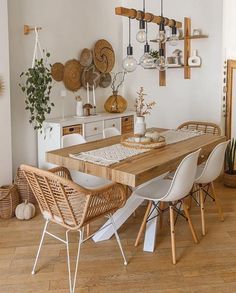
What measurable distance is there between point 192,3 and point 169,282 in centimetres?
347

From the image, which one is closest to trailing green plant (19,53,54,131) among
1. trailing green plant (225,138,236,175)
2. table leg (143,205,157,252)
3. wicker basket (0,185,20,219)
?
wicker basket (0,185,20,219)

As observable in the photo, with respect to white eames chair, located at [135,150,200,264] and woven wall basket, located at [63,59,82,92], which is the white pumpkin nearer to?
white eames chair, located at [135,150,200,264]

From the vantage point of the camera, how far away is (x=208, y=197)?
4.08 meters

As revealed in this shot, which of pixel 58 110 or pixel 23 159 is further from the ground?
pixel 58 110

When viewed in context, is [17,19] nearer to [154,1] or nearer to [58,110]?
[58,110]

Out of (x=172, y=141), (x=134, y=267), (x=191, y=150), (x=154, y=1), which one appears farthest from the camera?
(x=154, y=1)

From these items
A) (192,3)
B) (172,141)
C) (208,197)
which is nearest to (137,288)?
(172,141)

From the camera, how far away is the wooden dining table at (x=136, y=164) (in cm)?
230

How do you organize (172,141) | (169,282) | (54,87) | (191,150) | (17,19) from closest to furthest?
(169,282)
(191,150)
(172,141)
(17,19)
(54,87)

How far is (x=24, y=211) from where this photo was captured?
3436 mm

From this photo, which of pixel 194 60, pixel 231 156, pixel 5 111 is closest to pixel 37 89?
pixel 5 111

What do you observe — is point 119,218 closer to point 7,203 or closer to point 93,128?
point 7,203

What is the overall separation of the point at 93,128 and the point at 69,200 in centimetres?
217

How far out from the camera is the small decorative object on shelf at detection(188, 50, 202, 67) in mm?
4480
